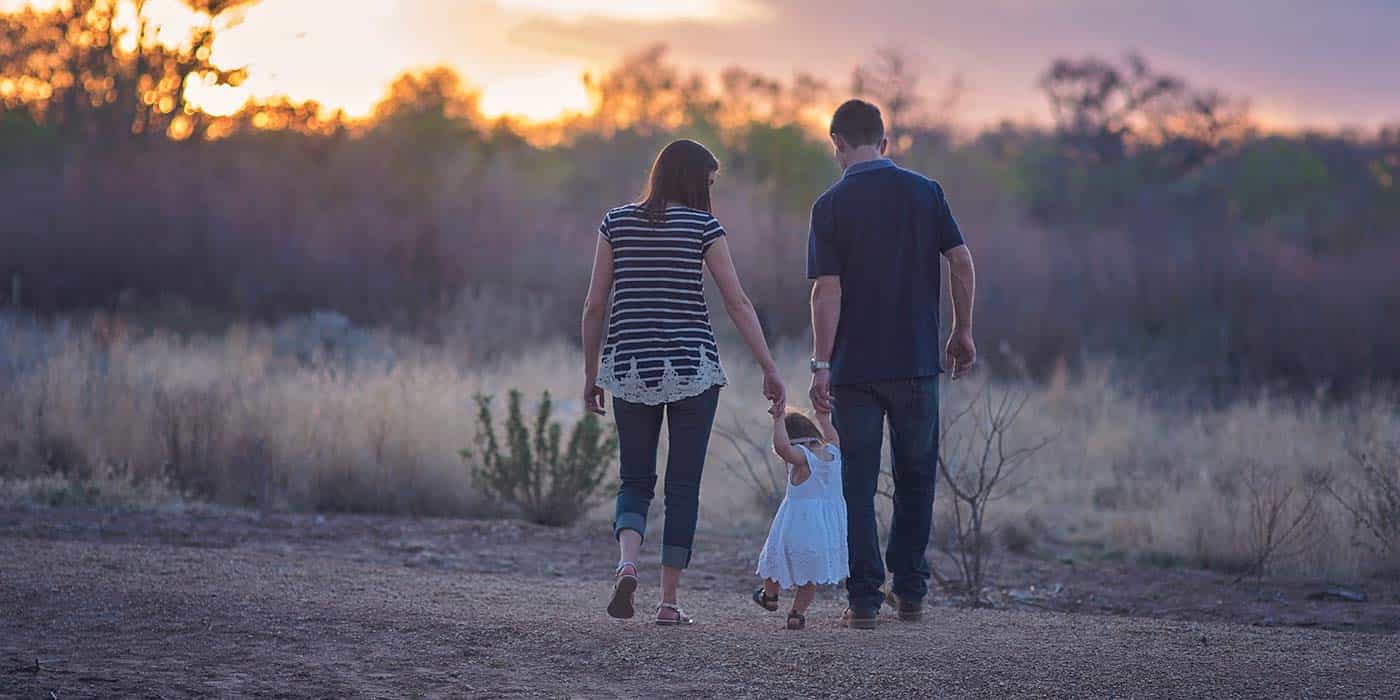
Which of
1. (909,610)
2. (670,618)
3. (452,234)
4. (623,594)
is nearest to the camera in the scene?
(623,594)

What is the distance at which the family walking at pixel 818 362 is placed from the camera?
5.79m

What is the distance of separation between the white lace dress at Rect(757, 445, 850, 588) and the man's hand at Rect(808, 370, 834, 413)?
0.52 ft

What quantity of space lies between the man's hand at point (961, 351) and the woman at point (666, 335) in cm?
83

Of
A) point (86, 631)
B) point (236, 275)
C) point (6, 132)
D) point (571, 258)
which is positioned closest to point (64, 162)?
point (6, 132)

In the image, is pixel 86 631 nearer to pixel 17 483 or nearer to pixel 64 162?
pixel 17 483

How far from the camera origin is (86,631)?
18.4 ft

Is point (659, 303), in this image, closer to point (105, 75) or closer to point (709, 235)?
point (709, 235)

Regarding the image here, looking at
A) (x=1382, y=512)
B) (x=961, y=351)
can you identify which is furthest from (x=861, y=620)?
(x=1382, y=512)

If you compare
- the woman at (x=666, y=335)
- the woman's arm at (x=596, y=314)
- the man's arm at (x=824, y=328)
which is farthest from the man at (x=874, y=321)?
the woman's arm at (x=596, y=314)

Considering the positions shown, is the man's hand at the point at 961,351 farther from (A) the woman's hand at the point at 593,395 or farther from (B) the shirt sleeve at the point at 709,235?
(A) the woman's hand at the point at 593,395

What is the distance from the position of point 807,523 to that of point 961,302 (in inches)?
42.1

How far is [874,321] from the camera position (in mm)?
6047

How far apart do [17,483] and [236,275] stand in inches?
533

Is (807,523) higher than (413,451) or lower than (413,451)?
lower
